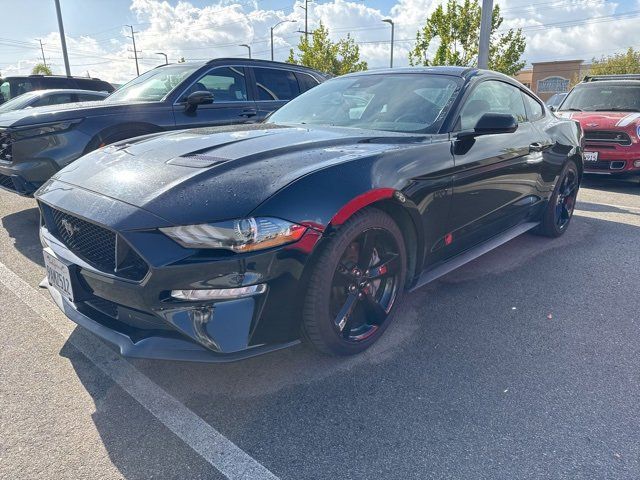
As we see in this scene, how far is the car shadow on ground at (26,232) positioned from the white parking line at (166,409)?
3.66 ft

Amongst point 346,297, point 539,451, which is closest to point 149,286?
point 346,297

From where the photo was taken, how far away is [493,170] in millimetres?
3252

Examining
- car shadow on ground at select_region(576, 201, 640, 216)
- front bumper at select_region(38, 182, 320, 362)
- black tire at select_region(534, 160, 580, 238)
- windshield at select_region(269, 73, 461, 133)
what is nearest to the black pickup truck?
windshield at select_region(269, 73, 461, 133)

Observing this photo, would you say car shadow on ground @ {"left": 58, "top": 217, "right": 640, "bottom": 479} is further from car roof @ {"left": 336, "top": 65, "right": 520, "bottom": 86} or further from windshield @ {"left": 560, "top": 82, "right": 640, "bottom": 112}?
windshield @ {"left": 560, "top": 82, "right": 640, "bottom": 112}

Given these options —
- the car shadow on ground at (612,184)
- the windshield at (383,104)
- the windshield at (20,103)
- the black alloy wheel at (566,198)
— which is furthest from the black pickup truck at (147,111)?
the car shadow on ground at (612,184)

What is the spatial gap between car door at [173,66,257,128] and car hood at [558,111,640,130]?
4.69 metres

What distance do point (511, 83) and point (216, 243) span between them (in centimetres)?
322

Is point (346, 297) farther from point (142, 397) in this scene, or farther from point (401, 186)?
point (142, 397)

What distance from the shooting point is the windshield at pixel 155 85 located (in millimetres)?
5363

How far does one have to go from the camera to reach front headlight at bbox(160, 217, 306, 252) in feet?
6.19

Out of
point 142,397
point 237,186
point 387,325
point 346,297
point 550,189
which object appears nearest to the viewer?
point 237,186

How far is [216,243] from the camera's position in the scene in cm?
189

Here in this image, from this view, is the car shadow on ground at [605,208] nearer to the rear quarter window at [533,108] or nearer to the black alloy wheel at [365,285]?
the rear quarter window at [533,108]

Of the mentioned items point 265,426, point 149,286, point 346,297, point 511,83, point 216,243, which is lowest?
point 265,426
